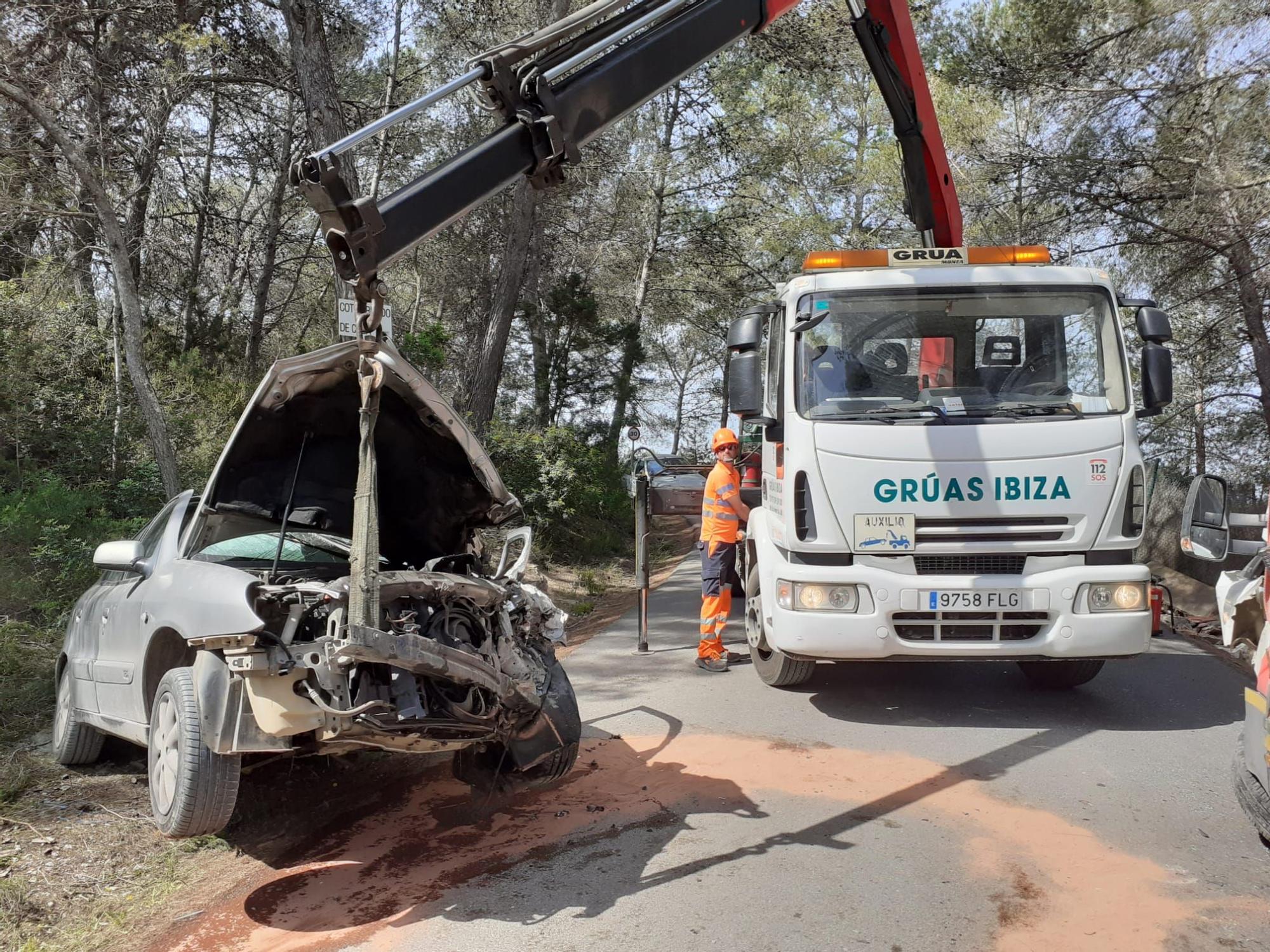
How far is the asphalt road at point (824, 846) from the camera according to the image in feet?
12.6

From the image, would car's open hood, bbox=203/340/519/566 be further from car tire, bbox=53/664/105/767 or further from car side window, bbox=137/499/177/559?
car tire, bbox=53/664/105/767

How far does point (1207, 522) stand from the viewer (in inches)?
166

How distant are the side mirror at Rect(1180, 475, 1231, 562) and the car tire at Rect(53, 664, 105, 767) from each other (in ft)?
18.9

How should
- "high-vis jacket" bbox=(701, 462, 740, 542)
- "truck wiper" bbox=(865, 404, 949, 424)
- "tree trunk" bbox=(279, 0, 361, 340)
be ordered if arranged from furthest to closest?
"tree trunk" bbox=(279, 0, 361, 340)
"high-vis jacket" bbox=(701, 462, 740, 542)
"truck wiper" bbox=(865, 404, 949, 424)

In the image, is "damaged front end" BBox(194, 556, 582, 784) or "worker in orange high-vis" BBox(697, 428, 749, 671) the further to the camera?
"worker in orange high-vis" BBox(697, 428, 749, 671)

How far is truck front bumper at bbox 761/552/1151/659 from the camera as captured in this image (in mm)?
6324

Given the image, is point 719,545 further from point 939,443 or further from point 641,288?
point 641,288

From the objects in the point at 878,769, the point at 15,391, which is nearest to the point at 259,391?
the point at 878,769

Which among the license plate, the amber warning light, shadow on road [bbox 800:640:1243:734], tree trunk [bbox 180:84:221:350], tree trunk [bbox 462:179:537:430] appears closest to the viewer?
the license plate

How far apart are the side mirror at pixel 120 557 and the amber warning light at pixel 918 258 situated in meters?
4.76

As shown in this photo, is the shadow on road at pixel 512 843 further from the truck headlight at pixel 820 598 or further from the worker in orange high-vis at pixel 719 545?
the worker in orange high-vis at pixel 719 545

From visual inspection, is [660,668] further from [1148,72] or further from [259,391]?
[1148,72]

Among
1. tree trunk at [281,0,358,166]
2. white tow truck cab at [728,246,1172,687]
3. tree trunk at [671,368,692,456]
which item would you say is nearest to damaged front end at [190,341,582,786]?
white tow truck cab at [728,246,1172,687]

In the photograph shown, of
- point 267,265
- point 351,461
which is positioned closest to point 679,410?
point 267,265
